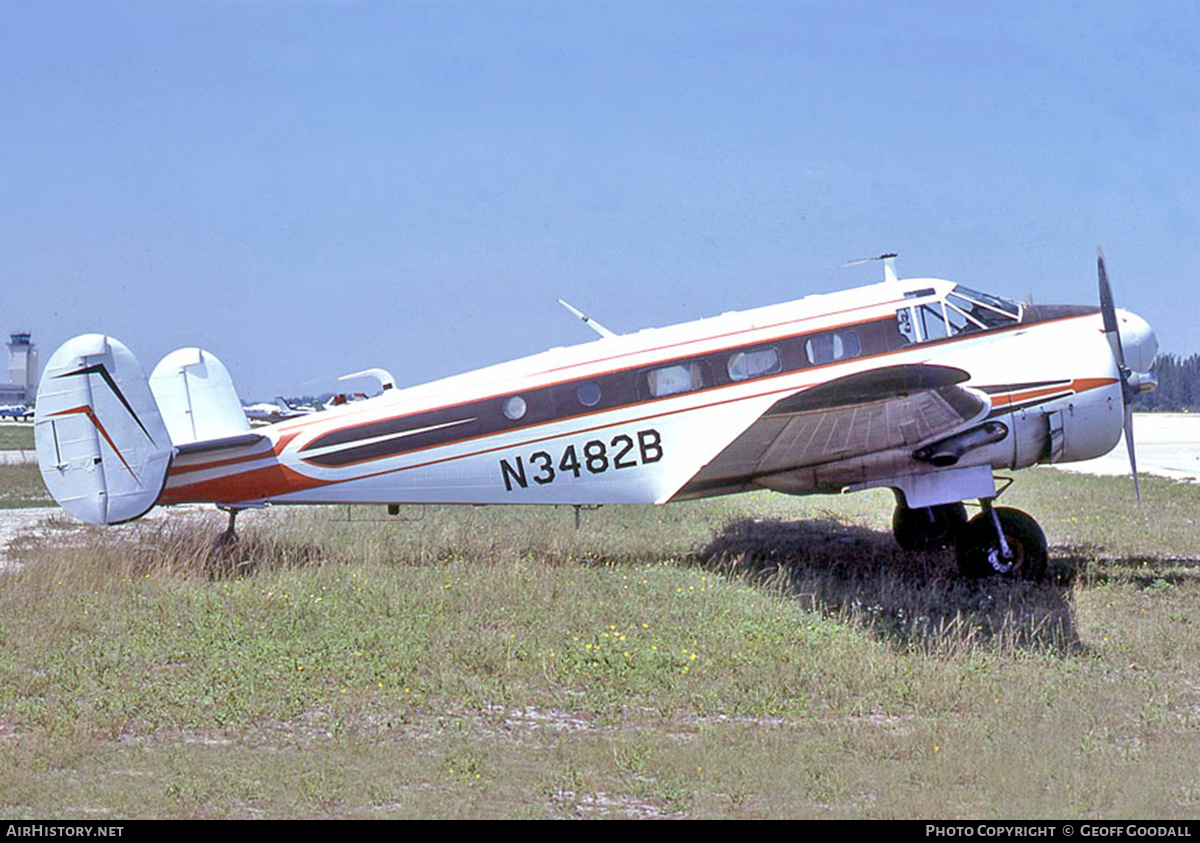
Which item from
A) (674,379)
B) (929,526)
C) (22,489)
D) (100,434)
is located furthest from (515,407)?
(22,489)

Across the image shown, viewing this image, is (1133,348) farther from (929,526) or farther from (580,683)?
(580,683)

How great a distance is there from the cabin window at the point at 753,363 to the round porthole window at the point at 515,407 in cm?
227

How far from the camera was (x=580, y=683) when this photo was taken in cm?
809

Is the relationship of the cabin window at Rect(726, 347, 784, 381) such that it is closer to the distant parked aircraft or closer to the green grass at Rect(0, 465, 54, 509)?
the green grass at Rect(0, 465, 54, 509)

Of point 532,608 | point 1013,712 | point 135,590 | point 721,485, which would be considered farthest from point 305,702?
point 721,485

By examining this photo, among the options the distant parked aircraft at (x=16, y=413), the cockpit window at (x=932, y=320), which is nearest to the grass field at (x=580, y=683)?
the cockpit window at (x=932, y=320)

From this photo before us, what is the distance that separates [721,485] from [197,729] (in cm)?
647

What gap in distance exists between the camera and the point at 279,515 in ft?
62.6

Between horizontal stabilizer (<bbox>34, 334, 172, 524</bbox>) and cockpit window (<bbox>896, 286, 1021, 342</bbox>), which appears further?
cockpit window (<bbox>896, 286, 1021, 342</bbox>)

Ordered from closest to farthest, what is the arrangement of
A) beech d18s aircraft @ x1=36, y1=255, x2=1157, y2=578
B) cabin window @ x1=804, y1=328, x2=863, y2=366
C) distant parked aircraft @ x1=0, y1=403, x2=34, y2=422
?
beech d18s aircraft @ x1=36, y1=255, x2=1157, y2=578 → cabin window @ x1=804, y1=328, x2=863, y2=366 → distant parked aircraft @ x1=0, y1=403, x2=34, y2=422

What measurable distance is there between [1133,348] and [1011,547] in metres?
2.54

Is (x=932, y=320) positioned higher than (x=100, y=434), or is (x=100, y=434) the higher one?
(x=932, y=320)

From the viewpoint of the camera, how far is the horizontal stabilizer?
36.2 feet

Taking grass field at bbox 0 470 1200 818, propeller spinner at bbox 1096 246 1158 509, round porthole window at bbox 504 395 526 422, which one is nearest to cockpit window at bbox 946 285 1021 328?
propeller spinner at bbox 1096 246 1158 509
